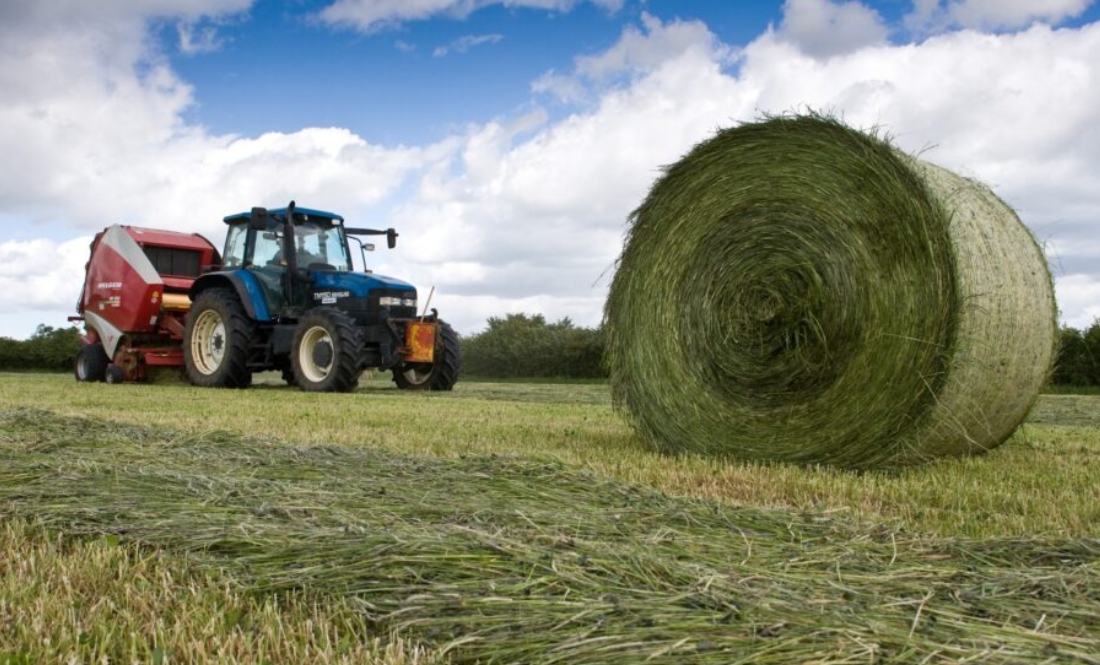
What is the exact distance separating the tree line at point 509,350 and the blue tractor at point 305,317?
10883mm

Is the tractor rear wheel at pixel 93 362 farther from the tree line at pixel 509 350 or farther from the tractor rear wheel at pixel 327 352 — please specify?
the tree line at pixel 509 350

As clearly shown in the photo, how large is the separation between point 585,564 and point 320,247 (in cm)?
1145

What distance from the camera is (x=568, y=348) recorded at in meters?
25.4

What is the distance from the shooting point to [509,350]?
1058 inches

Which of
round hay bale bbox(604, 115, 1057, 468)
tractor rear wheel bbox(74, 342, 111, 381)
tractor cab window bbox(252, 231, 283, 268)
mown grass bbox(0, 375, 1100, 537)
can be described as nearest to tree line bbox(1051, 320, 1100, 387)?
mown grass bbox(0, 375, 1100, 537)

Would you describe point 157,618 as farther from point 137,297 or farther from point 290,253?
point 137,297

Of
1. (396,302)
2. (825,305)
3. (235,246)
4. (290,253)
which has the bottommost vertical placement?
(825,305)

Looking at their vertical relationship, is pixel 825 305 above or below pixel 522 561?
above

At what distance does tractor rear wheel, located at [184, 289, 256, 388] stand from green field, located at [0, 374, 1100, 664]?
804 cm

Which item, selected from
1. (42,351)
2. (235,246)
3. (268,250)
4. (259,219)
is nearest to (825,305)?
(259,219)

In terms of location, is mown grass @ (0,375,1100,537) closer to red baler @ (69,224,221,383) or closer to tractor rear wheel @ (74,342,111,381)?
red baler @ (69,224,221,383)

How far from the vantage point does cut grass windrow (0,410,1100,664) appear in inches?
83.3

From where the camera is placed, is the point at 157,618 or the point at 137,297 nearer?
the point at 157,618

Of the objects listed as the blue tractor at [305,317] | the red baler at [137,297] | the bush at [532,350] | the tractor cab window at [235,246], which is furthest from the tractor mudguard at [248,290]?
the bush at [532,350]
